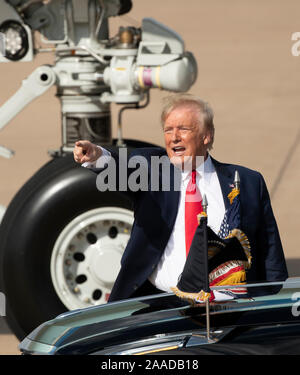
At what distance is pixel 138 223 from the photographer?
3.55 m

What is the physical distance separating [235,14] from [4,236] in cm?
1222

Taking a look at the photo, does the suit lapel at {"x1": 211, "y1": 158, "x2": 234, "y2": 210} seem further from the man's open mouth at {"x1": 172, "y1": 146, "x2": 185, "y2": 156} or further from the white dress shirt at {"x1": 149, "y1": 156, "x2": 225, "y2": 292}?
the man's open mouth at {"x1": 172, "y1": 146, "x2": 185, "y2": 156}

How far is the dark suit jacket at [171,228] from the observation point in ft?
11.4

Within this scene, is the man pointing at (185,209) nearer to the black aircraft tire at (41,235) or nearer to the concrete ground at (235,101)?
the black aircraft tire at (41,235)

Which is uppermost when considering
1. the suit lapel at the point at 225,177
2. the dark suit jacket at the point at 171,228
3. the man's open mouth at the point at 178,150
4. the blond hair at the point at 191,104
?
the blond hair at the point at 191,104

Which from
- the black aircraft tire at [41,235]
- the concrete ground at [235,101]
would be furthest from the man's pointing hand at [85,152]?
the concrete ground at [235,101]

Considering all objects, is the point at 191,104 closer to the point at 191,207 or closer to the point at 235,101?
the point at 191,207

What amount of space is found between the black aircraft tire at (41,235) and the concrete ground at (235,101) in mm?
313

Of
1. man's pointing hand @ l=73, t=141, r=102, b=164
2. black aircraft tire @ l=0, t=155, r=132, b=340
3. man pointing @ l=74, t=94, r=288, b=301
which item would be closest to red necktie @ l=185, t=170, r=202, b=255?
man pointing @ l=74, t=94, r=288, b=301

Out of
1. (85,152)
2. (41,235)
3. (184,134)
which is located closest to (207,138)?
(184,134)

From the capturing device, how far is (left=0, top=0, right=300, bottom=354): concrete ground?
955 centimetres

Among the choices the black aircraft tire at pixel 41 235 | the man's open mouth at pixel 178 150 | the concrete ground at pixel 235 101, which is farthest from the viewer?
the concrete ground at pixel 235 101

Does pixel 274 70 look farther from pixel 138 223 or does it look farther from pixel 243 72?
pixel 138 223
